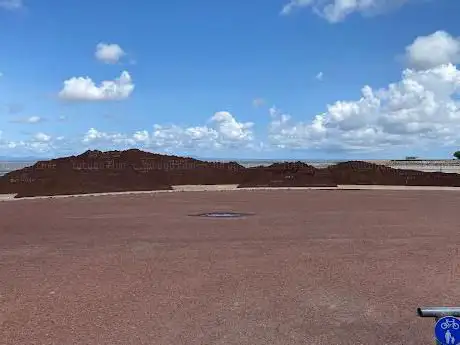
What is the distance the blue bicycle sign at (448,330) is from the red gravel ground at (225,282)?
308 cm

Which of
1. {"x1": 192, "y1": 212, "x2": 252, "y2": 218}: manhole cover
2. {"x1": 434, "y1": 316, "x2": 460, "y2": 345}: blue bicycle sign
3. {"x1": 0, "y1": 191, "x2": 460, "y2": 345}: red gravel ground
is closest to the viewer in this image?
{"x1": 434, "y1": 316, "x2": 460, "y2": 345}: blue bicycle sign

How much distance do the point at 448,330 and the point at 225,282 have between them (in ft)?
20.0

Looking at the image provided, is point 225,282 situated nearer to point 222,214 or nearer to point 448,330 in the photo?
point 448,330

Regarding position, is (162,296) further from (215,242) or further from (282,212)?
(282,212)

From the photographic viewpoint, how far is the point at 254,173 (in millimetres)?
49625

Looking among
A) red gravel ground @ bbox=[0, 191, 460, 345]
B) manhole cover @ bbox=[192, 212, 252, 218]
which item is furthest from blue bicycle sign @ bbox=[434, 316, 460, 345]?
manhole cover @ bbox=[192, 212, 252, 218]

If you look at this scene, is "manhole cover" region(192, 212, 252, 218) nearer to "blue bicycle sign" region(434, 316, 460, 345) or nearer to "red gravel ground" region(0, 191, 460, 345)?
"red gravel ground" region(0, 191, 460, 345)

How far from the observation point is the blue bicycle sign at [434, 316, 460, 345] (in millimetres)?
2928

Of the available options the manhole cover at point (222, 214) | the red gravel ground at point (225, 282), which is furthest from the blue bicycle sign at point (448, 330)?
the manhole cover at point (222, 214)

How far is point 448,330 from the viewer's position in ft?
9.61

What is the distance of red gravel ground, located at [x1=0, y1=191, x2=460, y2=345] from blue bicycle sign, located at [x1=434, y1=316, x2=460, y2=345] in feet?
10.1

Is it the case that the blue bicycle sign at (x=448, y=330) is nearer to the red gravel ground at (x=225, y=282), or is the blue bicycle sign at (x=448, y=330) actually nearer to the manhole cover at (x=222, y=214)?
the red gravel ground at (x=225, y=282)

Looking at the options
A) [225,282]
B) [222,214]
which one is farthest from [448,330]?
[222,214]

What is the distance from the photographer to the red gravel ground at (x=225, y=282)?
6238 millimetres
